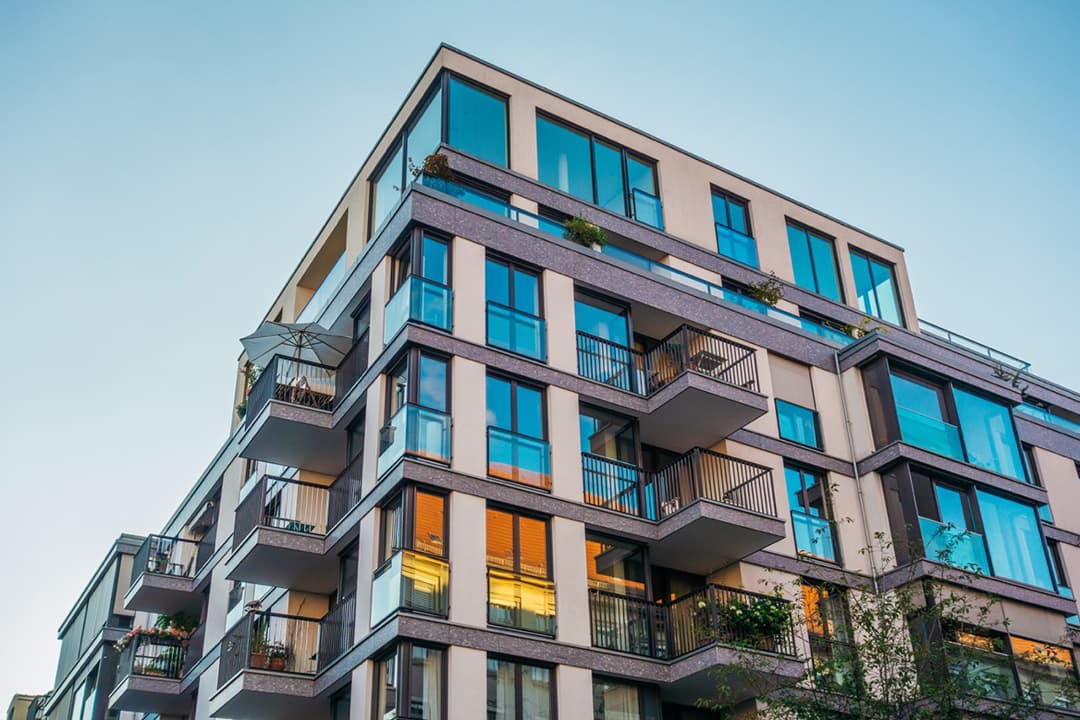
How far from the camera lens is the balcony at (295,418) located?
27.2 metres

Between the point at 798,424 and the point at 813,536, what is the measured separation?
2.91 m

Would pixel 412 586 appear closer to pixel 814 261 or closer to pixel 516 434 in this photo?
pixel 516 434

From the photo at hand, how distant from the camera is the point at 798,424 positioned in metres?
29.8

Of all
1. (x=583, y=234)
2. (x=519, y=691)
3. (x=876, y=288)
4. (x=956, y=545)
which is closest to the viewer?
(x=519, y=691)

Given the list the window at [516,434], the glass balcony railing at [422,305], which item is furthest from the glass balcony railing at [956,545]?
the glass balcony railing at [422,305]

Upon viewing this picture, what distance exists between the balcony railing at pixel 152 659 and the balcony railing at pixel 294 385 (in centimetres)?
813

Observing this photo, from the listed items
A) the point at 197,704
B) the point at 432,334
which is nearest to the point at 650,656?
the point at 432,334

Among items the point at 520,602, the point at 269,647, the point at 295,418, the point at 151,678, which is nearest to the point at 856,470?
the point at 520,602

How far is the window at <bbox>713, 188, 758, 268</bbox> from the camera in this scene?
109 ft

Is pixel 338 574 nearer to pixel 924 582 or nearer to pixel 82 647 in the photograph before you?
pixel 924 582

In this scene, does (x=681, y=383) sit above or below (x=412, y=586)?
above

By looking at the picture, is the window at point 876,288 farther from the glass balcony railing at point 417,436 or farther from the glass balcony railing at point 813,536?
the glass balcony railing at point 417,436

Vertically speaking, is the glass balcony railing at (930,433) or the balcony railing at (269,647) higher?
the glass balcony railing at (930,433)

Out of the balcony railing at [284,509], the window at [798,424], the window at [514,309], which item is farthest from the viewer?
the window at [798,424]
